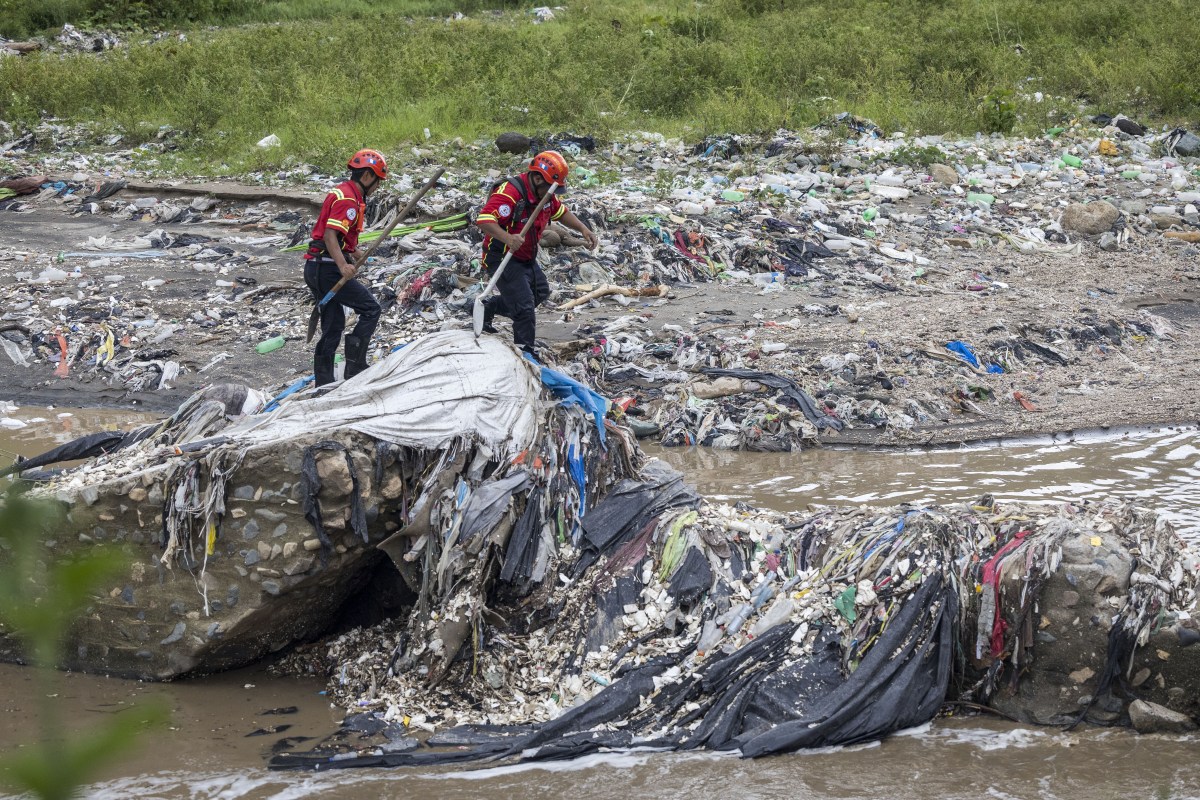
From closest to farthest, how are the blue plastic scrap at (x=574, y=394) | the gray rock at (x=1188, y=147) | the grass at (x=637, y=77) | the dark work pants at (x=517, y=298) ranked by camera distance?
the blue plastic scrap at (x=574, y=394) < the dark work pants at (x=517, y=298) < the gray rock at (x=1188, y=147) < the grass at (x=637, y=77)

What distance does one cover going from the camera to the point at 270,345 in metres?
8.32

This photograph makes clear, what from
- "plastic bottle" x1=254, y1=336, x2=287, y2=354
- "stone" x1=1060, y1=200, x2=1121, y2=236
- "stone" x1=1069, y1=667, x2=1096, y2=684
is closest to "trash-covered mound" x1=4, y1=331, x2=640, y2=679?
"stone" x1=1069, y1=667, x2=1096, y2=684

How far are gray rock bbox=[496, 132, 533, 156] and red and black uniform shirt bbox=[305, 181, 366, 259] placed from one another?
23.2ft

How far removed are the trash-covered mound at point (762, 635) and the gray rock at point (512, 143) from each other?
8866 millimetres

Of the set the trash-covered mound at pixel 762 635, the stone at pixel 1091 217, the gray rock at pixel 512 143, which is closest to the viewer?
the trash-covered mound at pixel 762 635

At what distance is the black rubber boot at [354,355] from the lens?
6102 millimetres

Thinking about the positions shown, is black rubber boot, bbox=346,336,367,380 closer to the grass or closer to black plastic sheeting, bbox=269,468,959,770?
black plastic sheeting, bbox=269,468,959,770

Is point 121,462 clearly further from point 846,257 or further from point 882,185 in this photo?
point 882,185

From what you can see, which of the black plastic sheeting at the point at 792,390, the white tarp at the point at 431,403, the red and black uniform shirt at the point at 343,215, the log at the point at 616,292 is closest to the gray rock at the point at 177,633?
the white tarp at the point at 431,403

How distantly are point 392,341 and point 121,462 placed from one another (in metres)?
3.72

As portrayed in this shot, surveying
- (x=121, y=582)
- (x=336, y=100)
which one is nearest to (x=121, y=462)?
(x=121, y=582)

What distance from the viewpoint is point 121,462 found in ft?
14.9

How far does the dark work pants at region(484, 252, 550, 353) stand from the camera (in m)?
6.20

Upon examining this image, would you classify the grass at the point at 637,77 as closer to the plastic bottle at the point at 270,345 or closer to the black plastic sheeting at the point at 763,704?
the plastic bottle at the point at 270,345
